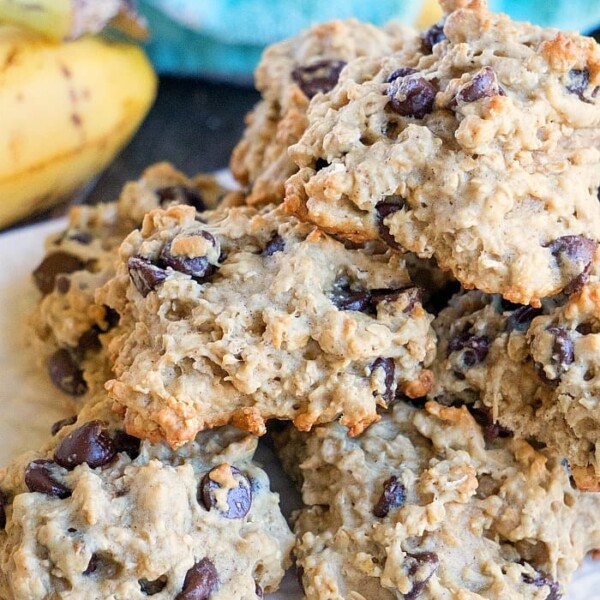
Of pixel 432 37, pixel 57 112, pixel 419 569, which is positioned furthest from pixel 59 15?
pixel 419 569

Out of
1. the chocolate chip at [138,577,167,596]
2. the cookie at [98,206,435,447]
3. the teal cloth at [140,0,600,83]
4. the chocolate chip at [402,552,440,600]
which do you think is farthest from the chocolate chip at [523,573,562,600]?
the teal cloth at [140,0,600,83]

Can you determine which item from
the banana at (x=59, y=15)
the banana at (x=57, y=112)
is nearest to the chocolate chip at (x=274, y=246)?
the banana at (x=57, y=112)

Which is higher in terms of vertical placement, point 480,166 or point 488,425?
point 480,166

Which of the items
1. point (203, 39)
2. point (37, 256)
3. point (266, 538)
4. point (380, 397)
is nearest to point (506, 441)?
point (380, 397)

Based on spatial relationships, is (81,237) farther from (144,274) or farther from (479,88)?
(479,88)

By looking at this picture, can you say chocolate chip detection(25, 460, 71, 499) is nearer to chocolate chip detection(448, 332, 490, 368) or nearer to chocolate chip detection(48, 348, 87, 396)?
chocolate chip detection(48, 348, 87, 396)

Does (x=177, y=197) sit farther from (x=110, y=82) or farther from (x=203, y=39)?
(x=203, y=39)

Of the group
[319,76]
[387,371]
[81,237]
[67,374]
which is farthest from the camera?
[81,237]

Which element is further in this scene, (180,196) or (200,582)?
(180,196)
